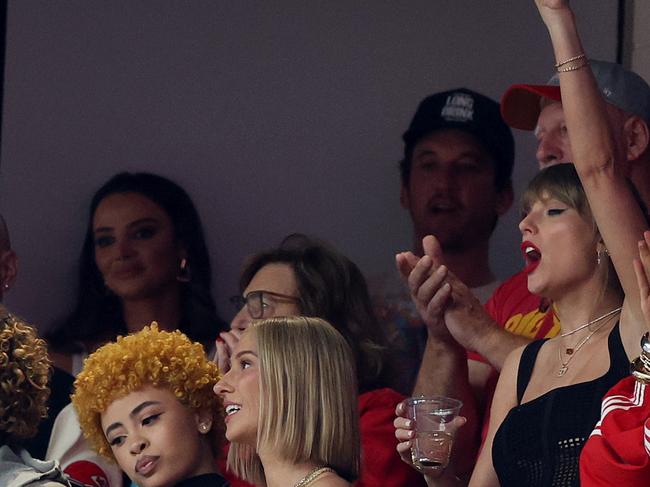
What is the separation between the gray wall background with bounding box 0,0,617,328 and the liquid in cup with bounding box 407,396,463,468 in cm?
187

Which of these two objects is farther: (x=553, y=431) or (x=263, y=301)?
(x=263, y=301)

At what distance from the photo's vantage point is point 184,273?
17.6 feet

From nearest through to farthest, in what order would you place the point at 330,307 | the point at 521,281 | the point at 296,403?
the point at 296,403
the point at 330,307
the point at 521,281

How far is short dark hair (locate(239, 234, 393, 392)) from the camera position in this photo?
426 cm

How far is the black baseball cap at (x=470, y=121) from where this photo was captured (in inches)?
205

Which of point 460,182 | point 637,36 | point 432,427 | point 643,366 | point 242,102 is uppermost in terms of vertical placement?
point 637,36

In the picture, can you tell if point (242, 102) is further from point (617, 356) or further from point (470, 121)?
point (617, 356)

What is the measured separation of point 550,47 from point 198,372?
201cm

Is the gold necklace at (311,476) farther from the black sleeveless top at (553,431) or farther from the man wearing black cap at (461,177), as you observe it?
the man wearing black cap at (461,177)

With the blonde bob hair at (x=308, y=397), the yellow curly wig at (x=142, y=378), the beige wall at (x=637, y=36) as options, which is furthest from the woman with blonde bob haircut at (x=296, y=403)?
the beige wall at (x=637, y=36)

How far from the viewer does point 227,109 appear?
550 cm

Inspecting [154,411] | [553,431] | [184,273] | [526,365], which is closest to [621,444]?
[553,431]

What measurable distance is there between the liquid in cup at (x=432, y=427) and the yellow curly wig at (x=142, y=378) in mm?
629

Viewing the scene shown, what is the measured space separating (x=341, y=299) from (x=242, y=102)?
136 centimetres
